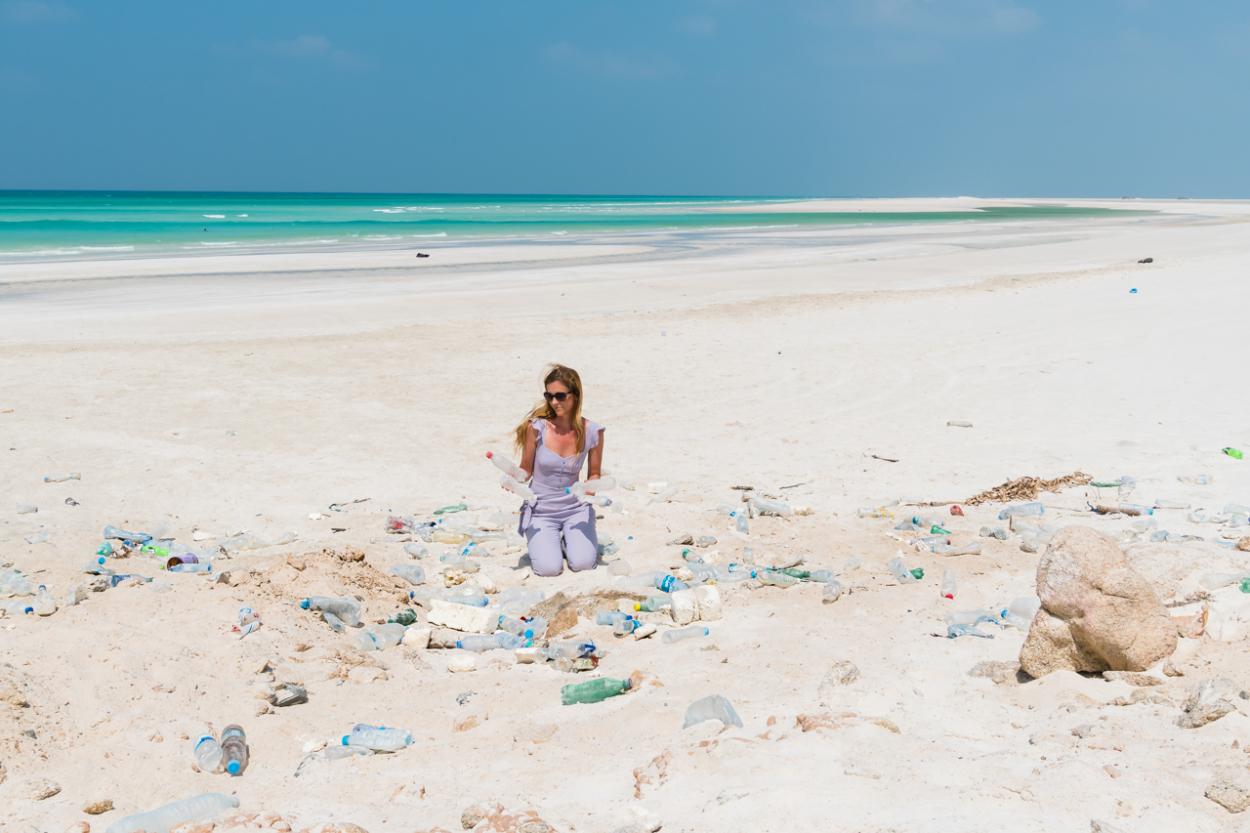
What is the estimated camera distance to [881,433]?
827cm

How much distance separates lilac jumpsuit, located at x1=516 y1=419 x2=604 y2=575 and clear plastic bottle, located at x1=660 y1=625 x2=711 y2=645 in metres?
1.16

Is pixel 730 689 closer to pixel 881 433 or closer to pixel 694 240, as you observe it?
pixel 881 433

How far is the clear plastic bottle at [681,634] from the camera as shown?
442cm

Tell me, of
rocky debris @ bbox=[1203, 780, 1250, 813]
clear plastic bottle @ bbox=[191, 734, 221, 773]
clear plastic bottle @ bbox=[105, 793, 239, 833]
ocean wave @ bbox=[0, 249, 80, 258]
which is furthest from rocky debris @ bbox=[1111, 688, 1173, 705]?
ocean wave @ bbox=[0, 249, 80, 258]

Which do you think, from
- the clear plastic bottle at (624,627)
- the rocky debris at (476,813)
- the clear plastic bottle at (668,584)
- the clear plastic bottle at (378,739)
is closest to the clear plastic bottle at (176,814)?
the clear plastic bottle at (378,739)

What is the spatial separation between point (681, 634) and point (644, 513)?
206 cm

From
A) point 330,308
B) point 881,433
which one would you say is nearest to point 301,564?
point 881,433

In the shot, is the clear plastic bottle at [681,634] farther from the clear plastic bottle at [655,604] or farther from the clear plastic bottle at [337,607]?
the clear plastic bottle at [337,607]

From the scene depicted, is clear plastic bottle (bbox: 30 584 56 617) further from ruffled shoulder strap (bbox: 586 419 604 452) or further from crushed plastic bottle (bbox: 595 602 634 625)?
ruffled shoulder strap (bbox: 586 419 604 452)

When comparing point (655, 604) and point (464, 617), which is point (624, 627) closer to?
point (655, 604)

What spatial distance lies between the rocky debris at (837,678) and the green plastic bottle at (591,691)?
800mm

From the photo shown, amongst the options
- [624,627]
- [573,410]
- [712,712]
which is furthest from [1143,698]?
[573,410]

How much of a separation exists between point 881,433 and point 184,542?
5.53 metres

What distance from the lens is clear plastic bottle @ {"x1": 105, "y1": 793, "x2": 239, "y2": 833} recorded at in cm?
297
